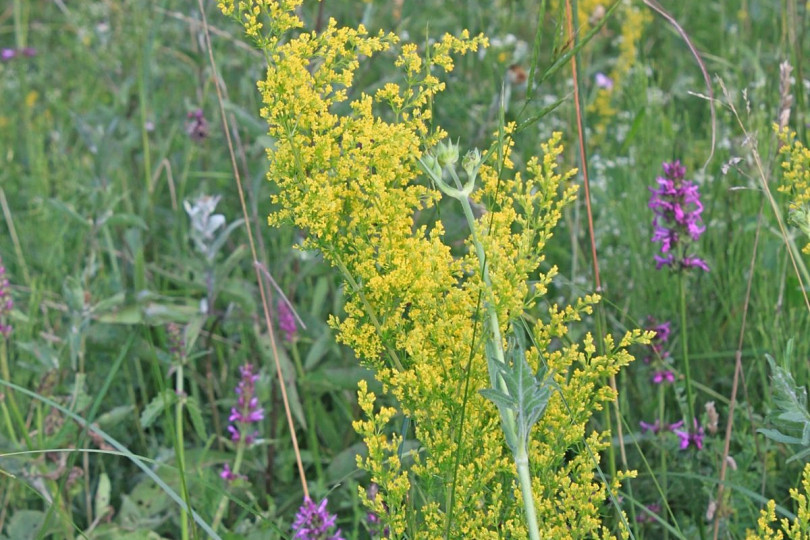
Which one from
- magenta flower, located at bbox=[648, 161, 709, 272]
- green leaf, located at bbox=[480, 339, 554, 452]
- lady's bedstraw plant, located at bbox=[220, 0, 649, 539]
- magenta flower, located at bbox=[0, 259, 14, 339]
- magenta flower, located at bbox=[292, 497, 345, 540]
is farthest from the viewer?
magenta flower, located at bbox=[0, 259, 14, 339]

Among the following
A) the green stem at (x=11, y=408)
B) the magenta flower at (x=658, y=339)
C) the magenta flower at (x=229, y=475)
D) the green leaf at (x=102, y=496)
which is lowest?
the green leaf at (x=102, y=496)

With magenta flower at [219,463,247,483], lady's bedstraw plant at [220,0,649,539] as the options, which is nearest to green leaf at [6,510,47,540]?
magenta flower at [219,463,247,483]

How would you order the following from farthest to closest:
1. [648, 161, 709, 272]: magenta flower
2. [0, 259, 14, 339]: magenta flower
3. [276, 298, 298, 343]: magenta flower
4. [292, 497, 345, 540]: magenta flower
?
[276, 298, 298, 343]: magenta flower < [0, 259, 14, 339]: magenta flower < [648, 161, 709, 272]: magenta flower < [292, 497, 345, 540]: magenta flower

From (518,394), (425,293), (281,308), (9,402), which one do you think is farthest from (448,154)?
(9,402)

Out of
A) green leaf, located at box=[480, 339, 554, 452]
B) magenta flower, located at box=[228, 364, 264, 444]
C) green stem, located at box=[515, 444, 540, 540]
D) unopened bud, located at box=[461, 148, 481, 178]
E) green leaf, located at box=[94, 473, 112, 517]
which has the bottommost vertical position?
green leaf, located at box=[94, 473, 112, 517]

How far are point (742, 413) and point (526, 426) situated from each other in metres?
1.01

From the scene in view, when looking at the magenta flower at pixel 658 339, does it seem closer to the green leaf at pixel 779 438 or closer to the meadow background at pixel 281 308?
the meadow background at pixel 281 308

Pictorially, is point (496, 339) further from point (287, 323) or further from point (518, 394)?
point (287, 323)

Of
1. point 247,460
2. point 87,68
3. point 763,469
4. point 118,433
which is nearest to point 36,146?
point 87,68

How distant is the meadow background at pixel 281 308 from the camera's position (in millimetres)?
2100

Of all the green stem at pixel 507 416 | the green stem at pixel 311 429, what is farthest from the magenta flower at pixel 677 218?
the green stem at pixel 311 429

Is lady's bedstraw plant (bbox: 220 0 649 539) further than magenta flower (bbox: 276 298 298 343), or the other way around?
magenta flower (bbox: 276 298 298 343)

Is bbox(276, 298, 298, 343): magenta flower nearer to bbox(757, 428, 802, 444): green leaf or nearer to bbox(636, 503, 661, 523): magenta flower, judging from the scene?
bbox(636, 503, 661, 523): magenta flower

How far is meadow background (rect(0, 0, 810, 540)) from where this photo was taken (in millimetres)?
2100
